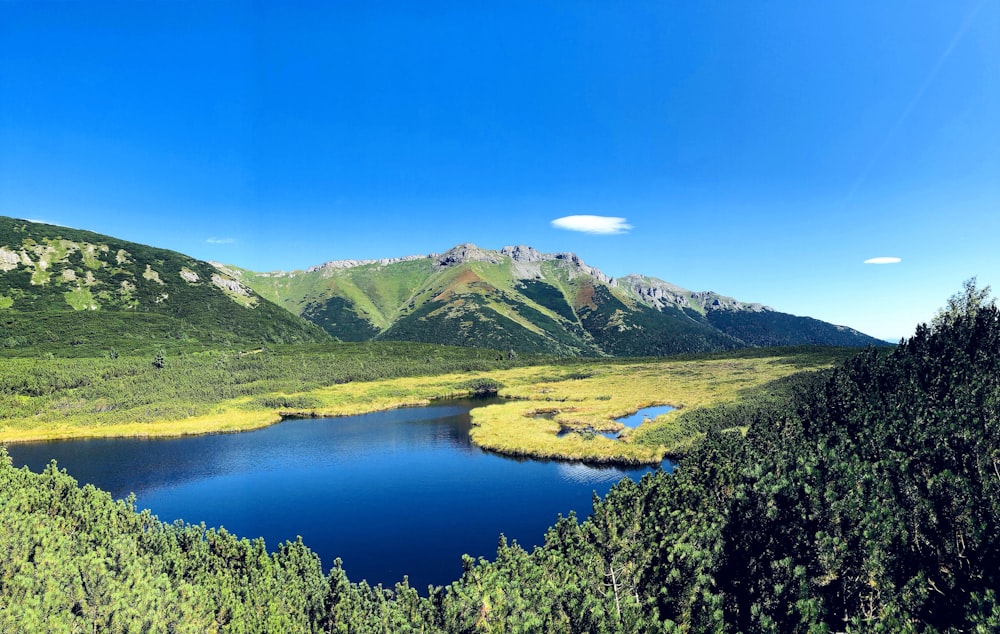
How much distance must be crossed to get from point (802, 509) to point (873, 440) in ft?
68.0

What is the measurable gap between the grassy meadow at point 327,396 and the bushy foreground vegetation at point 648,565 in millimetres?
49009

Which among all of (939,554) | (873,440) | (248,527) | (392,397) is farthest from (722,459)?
(392,397)

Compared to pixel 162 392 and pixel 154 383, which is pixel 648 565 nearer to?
pixel 162 392

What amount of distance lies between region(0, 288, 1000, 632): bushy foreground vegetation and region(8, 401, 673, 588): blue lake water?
20.8 metres

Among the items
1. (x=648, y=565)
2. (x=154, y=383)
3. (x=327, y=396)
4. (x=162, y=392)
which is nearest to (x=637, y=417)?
(x=327, y=396)

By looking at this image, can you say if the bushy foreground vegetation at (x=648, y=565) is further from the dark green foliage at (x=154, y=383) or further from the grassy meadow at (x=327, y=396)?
A: the dark green foliage at (x=154, y=383)

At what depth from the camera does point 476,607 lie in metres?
22.1

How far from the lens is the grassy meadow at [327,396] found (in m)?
96.3

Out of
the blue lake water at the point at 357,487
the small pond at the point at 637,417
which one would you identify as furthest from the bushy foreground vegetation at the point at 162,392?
the small pond at the point at 637,417

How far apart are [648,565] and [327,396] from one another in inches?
5321

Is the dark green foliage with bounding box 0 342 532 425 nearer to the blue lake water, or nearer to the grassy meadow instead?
the grassy meadow

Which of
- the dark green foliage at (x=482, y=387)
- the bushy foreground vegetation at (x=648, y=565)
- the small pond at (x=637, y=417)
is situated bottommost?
the small pond at (x=637, y=417)

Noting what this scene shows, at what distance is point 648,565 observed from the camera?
92.6 ft

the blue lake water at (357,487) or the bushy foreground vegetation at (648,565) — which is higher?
the bushy foreground vegetation at (648,565)
